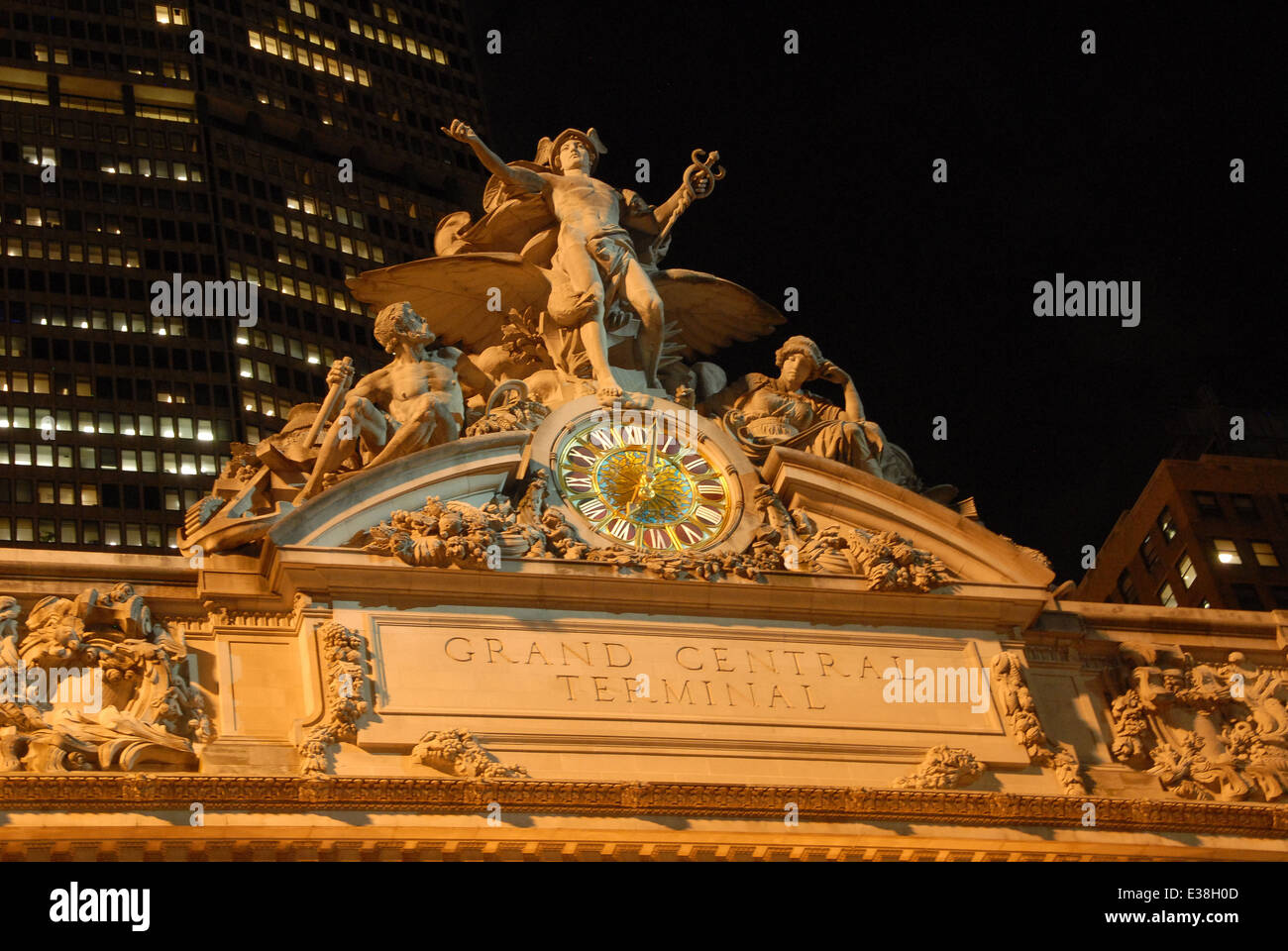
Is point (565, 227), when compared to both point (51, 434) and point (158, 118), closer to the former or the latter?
point (51, 434)

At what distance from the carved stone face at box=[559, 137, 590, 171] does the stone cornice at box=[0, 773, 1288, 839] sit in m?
11.3

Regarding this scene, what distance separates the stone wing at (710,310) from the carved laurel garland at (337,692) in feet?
29.1

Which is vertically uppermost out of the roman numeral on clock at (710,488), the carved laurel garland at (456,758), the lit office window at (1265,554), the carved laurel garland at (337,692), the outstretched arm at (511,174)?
the outstretched arm at (511,174)

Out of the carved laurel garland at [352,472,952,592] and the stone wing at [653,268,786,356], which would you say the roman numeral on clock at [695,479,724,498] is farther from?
the stone wing at [653,268,786,356]

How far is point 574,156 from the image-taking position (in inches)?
1298

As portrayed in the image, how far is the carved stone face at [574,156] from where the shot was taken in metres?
32.9

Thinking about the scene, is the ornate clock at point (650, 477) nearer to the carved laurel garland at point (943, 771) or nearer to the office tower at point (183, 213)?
the carved laurel garland at point (943, 771)

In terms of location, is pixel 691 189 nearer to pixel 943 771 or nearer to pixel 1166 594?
pixel 943 771

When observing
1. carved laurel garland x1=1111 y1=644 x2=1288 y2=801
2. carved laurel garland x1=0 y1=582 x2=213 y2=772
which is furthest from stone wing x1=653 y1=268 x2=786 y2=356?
carved laurel garland x1=0 y1=582 x2=213 y2=772

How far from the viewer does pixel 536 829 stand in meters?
24.7

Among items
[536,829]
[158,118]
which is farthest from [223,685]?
[158,118]

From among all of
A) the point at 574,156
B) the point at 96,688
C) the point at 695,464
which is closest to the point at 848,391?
the point at 695,464

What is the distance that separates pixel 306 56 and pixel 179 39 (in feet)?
15.6

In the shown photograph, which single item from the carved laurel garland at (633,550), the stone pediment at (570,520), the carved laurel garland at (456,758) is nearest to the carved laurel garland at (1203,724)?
the stone pediment at (570,520)
